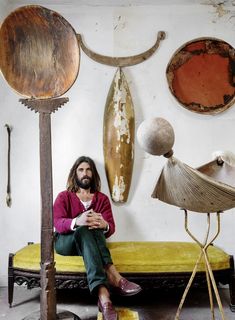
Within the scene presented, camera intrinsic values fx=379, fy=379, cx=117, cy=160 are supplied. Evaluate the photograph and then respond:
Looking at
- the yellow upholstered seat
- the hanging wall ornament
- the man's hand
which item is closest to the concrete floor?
the yellow upholstered seat

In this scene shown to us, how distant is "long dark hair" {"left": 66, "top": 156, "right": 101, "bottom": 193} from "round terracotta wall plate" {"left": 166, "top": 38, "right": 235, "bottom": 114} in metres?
0.93

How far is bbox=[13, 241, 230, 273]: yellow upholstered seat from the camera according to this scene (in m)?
2.52

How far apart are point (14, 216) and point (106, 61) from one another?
1544mm

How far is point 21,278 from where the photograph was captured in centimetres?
263

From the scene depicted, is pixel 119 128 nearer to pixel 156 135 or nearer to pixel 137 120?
pixel 137 120

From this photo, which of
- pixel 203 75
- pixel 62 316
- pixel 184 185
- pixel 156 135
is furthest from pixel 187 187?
pixel 203 75

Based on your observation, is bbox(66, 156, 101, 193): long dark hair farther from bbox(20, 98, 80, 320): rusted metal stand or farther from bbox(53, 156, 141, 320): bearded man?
bbox(20, 98, 80, 320): rusted metal stand

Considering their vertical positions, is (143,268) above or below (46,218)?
below

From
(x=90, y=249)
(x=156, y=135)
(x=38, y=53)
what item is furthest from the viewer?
(x=90, y=249)

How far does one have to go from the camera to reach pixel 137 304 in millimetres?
2730

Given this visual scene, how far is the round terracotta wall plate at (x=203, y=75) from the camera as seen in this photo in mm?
3197

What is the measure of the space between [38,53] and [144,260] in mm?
1487

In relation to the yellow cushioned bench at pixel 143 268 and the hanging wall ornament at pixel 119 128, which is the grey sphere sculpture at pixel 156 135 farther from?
the hanging wall ornament at pixel 119 128

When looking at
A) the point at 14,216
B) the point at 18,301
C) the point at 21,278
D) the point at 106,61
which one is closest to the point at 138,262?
the point at 21,278
